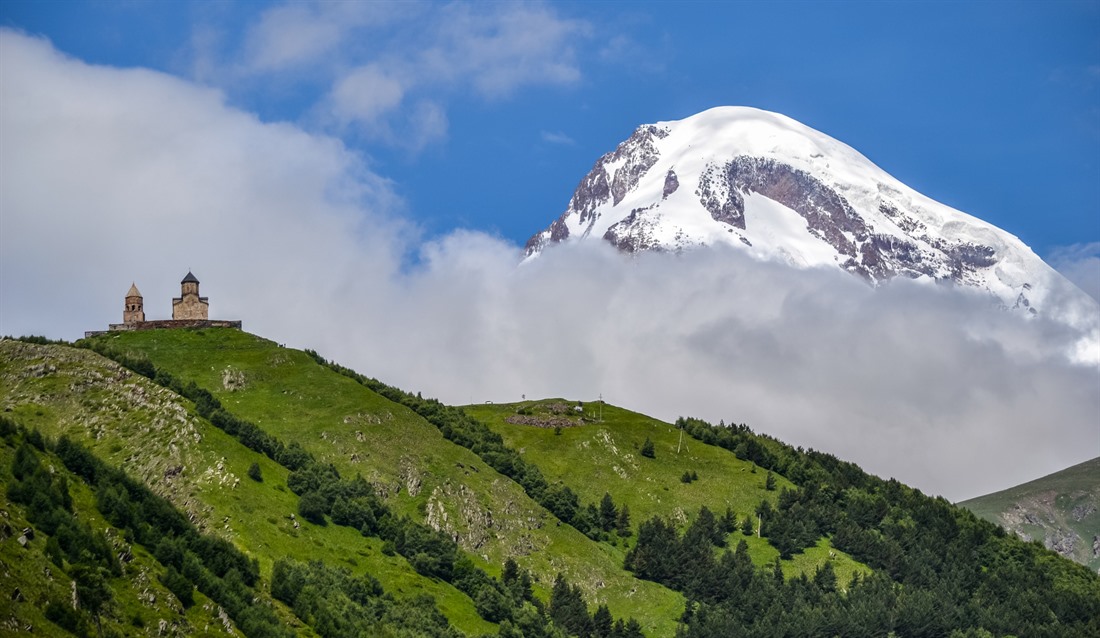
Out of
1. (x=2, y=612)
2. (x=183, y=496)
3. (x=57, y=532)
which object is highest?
(x=183, y=496)

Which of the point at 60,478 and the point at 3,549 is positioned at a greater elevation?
the point at 60,478

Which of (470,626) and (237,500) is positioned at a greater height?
(237,500)

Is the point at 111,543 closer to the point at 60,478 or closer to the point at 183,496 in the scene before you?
the point at 60,478

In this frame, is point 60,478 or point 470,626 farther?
point 470,626

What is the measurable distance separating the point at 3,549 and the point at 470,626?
99717 millimetres

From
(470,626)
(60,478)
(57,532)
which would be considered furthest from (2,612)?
(470,626)

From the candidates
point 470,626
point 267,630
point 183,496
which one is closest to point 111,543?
point 267,630

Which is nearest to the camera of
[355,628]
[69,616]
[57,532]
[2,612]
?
[2,612]

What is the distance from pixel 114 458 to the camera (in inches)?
7790

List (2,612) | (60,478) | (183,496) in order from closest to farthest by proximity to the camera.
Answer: (2,612)
(60,478)
(183,496)

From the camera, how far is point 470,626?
19962cm

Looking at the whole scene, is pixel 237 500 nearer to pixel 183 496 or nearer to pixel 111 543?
pixel 183 496

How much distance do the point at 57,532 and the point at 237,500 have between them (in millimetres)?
73247

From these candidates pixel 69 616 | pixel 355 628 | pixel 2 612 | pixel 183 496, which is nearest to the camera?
pixel 2 612
